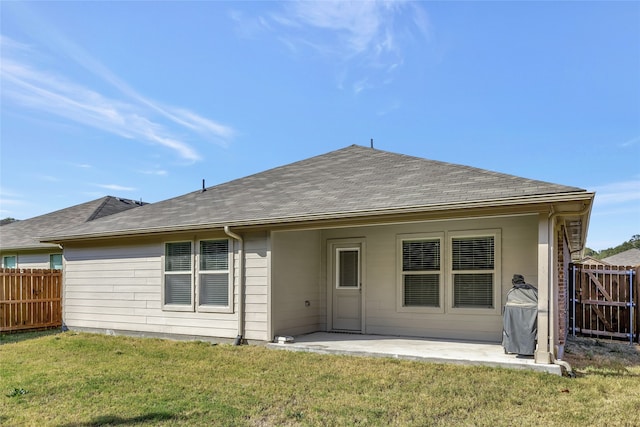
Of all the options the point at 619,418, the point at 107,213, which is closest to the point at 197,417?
the point at 619,418

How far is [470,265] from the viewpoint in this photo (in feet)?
26.3

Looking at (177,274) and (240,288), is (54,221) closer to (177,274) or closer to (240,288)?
(177,274)

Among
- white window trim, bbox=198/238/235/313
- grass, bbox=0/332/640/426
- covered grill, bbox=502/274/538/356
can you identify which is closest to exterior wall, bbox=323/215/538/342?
covered grill, bbox=502/274/538/356

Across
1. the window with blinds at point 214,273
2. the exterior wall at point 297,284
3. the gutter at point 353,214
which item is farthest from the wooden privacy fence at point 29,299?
the exterior wall at point 297,284

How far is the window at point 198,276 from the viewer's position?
8.52 m

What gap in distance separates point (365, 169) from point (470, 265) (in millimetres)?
3127

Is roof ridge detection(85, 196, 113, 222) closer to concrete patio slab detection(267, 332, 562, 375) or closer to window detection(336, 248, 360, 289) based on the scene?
window detection(336, 248, 360, 289)

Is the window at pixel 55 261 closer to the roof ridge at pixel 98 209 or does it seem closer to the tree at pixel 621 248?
the roof ridge at pixel 98 209

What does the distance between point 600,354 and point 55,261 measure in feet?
50.3

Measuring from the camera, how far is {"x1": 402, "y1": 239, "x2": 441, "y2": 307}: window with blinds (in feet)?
27.2

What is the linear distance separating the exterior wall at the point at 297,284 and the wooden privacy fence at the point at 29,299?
704 cm

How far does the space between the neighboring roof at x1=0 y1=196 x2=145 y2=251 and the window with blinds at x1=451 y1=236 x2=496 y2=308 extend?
43.1ft

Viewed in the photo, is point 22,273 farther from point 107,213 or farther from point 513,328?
point 513,328

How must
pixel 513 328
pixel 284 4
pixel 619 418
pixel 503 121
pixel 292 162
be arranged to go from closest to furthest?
pixel 619 418
pixel 513 328
pixel 284 4
pixel 292 162
pixel 503 121
